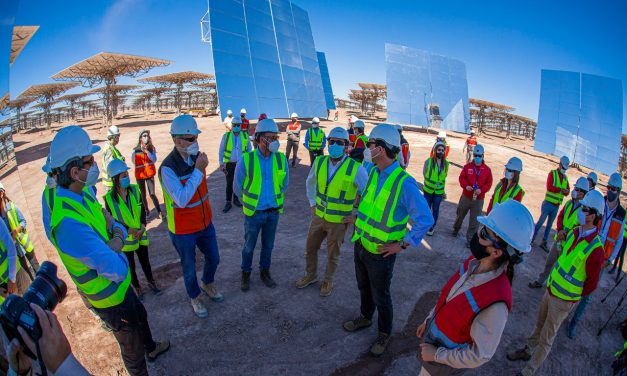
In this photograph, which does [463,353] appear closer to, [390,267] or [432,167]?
[390,267]

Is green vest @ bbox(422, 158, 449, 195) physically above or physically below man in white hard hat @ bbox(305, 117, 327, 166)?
below

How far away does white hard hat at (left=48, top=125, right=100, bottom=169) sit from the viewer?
191cm

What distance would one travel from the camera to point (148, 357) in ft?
9.66

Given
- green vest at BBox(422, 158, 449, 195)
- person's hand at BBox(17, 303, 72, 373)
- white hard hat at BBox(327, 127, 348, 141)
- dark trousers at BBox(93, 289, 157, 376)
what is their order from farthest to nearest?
1. green vest at BBox(422, 158, 449, 195)
2. white hard hat at BBox(327, 127, 348, 141)
3. dark trousers at BBox(93, 289, 157, 376)
4. person's hand at BBox(17, 303, 72, 373)

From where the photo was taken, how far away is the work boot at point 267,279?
4145mm

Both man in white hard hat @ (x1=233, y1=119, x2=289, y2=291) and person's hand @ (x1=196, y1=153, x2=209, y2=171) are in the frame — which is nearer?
person's hand @ (x1=196, y1=153, x2=209, y2=171)

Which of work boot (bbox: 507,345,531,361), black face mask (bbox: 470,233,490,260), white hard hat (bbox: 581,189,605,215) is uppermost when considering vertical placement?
black face mask (bbox: 470,233,490,260)

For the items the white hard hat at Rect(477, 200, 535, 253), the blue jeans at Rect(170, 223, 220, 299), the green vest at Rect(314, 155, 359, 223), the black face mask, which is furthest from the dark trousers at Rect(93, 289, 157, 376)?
the white hard hat at Rect(477, 200, 535, 253)

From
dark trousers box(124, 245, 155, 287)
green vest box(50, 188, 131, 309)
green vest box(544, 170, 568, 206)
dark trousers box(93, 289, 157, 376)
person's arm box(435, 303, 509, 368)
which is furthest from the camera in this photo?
green vest box(544, 170, 568, 206)

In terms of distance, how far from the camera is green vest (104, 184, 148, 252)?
11.5ft

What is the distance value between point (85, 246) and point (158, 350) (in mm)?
1641

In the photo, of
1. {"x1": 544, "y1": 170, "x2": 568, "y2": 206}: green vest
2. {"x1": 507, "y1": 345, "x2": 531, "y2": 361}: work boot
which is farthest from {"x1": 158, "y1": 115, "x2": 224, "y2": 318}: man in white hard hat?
{"x1": 544, "y1": 170, "x2": 568, "y2": 206}: green vest

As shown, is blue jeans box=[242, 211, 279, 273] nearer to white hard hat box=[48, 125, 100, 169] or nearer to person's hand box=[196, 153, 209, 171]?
person's hand box=[196, 153, 209, 171]

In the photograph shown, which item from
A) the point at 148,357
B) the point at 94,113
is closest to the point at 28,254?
the point at 148,357
